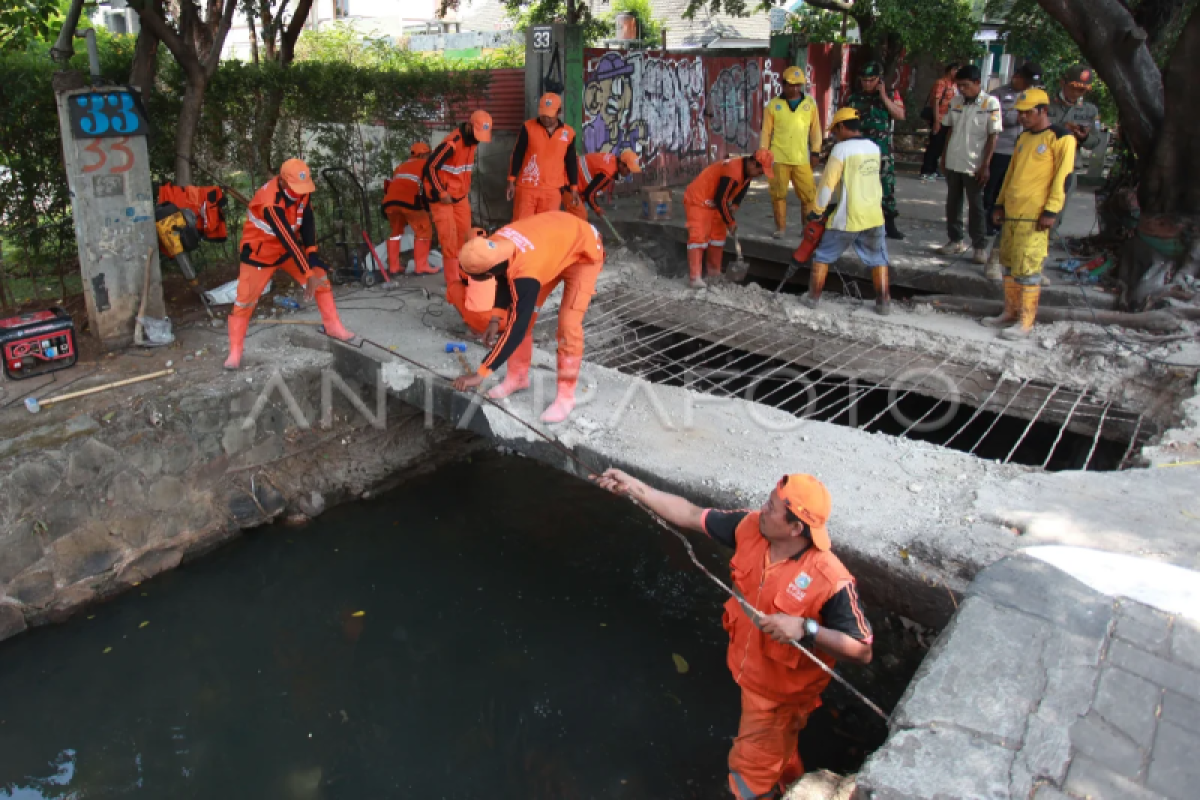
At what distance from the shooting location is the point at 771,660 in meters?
3.42

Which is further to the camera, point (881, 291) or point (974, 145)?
point (974, 145)

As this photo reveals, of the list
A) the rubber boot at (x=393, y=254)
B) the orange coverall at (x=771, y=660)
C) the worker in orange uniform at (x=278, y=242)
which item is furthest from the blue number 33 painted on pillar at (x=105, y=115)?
the orange coverall at (x=771, y=660)

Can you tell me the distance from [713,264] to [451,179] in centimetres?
263

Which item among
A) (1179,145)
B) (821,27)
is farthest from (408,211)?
(821,27)

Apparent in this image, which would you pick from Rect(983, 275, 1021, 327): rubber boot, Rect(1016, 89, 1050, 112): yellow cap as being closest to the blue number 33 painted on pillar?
Rect(1016, 89, 1050, 112): yellow cap

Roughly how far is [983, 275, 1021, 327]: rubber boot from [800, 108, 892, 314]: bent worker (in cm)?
92

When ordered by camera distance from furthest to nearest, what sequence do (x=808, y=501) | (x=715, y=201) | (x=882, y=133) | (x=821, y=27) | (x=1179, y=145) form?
1. (x=821, y=27)
2. (x=882, y=133)
3. (x=715, y=201)
4. (x=1179, y=145)
5. (x=808, y=501)

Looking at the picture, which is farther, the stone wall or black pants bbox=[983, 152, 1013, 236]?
black pants bbox=[983, 152, 1013, 236]

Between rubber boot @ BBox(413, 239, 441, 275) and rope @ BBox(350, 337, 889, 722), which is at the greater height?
rubber boot @ BBox(413, 239, 441, 275)

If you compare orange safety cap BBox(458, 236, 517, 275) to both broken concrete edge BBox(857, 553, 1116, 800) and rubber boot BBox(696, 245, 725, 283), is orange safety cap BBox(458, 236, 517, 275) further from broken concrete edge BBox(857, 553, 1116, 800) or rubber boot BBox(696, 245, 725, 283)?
rubber boot BBox(696, 245, 725, 283)

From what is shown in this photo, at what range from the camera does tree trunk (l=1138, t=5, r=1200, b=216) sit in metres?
6.71

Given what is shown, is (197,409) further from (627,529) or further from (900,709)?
(900,709)

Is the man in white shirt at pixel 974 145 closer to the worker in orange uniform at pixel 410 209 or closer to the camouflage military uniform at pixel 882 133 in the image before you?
the camouflage military uniform at pixel 882 133

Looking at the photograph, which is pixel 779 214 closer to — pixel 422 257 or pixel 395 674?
pixel 422 257
